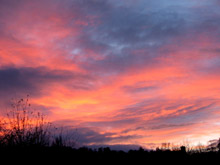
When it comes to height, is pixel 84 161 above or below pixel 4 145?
below

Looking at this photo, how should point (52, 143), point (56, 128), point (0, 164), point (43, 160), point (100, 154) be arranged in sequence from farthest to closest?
1. point (56, 128)
2. point (52, 143)
3. point (100, 154)
4. point (43, 160)
5. point (0, 164)

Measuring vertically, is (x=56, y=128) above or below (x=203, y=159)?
above

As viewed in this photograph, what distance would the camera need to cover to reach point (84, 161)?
9102 mm

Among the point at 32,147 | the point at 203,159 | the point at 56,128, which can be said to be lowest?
the point at 203,159

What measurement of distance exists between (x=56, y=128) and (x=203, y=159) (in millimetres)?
7599

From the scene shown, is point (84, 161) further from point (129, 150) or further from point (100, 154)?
point (129, 150)

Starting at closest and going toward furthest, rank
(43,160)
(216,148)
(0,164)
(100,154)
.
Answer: (0,164) → (43,160) → (100,154) → (216,148)

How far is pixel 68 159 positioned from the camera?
354 inches

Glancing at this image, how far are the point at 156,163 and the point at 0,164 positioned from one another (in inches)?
246

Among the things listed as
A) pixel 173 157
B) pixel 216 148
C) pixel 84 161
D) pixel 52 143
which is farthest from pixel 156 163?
pixel 216 148

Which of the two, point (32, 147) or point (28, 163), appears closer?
point (28, 163)

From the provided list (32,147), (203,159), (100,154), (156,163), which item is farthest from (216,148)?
(32,147)

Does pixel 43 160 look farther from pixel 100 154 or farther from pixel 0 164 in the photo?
pixel 100 154

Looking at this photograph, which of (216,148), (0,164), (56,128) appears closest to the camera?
(0,164)
